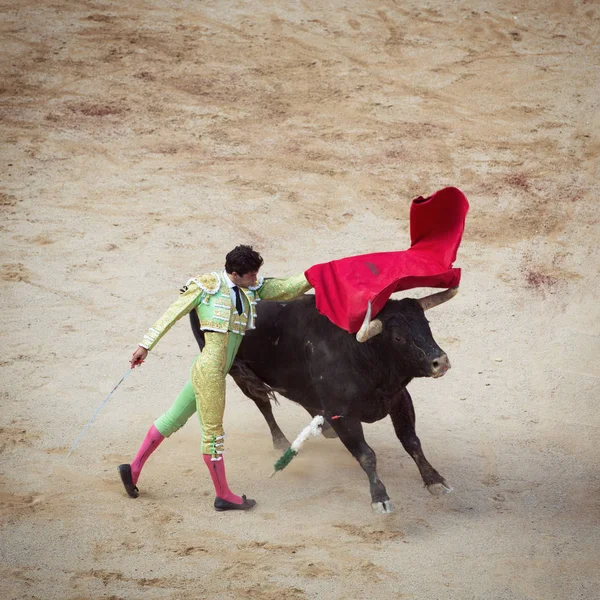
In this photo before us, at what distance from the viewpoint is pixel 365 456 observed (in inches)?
224

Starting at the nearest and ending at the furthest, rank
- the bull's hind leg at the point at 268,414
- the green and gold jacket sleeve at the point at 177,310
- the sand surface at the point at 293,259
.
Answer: the sand surface at the point at 293,259
the green and gold jacket sleeve at the point at 177,310
the bull's hind leg at the point at 268,414

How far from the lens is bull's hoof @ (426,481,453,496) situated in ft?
19.1

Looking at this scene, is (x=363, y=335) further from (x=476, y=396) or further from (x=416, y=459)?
(x=476, y=396)

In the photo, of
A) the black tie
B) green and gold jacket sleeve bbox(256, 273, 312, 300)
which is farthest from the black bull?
the black tie

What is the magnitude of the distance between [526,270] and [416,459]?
3.51m

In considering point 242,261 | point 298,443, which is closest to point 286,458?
point 298,443

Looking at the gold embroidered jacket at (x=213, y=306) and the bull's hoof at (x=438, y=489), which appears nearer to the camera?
the gold embroidered jacket at (x=213, y=306)

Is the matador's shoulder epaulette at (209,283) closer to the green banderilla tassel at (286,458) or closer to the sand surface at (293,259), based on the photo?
the green banderilla tassel at (286,458)

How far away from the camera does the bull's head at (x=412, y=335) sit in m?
5.43

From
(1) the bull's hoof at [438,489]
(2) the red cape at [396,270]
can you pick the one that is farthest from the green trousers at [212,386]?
(1) the bull's hoof at [438,489]

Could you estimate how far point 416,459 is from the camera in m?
5.87

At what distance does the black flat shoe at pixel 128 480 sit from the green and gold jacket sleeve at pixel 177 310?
82 centimetres

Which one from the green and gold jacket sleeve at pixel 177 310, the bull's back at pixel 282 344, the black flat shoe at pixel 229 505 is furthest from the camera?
the bull's back at pixel 282 344

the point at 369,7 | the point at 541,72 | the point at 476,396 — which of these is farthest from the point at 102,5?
the point at 476,396
